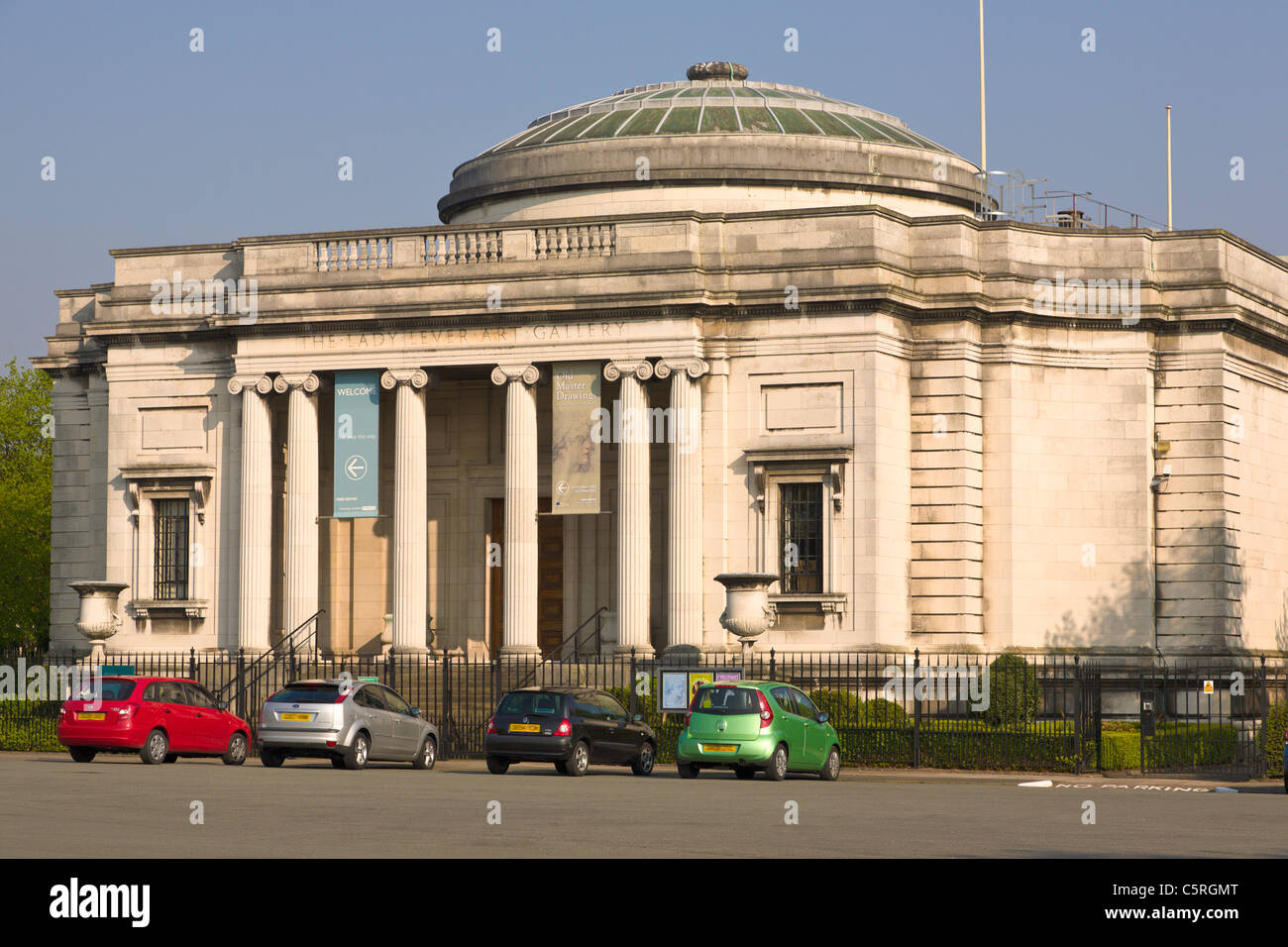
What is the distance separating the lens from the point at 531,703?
34156 millimetres

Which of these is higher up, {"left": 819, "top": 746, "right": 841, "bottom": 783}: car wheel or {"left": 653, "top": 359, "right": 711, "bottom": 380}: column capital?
{"left": 653, "top": 359, "right": 711, "bottom": 380}: column capital

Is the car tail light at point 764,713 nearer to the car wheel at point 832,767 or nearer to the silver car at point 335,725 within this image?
the car wheel at point 832,767

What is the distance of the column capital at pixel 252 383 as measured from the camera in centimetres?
4797

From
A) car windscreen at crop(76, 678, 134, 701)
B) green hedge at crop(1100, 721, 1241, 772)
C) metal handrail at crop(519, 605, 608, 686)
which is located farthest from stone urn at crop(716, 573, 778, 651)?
car windscreen at crop(76, 678, 134, 701)

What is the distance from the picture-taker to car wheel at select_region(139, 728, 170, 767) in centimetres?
3514

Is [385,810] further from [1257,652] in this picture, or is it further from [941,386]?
[1257,652]

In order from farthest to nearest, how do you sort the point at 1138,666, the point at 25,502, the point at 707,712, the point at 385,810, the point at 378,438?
1. the point at 25,502
2. the point at 378,438
3. the point at 1138,666
4. the point at 707,712
5. the point at 385,810

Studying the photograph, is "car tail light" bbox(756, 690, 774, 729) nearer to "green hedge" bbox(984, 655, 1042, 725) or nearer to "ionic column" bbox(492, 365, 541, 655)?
"green hedge" bbox(984, 655, 1042, 725)

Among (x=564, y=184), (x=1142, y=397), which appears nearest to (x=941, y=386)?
(x=1142, y=397)

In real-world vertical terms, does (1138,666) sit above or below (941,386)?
below

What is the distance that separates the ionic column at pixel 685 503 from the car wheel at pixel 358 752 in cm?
1118

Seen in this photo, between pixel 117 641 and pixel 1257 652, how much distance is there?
28757 millimetres

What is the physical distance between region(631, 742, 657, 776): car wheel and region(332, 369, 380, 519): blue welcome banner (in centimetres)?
1402

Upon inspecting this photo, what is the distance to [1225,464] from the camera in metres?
46.3
